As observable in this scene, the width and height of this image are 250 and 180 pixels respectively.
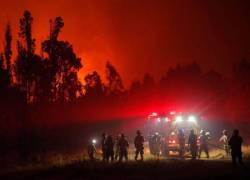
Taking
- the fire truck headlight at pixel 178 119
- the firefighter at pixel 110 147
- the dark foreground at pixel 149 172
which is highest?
the fire truck headlight at pixel 178 119

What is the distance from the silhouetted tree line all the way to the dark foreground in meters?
14.2

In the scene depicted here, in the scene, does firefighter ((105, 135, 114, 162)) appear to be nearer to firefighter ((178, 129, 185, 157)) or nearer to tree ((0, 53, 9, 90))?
firefighter ((178, 129, 185, 157))

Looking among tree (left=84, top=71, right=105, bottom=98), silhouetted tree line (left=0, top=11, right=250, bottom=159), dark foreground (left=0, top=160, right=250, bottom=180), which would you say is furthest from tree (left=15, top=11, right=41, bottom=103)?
tree (left=84, top=71, right=105, bottom=98)

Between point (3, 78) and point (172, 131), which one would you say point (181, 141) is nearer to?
point (172, 131)

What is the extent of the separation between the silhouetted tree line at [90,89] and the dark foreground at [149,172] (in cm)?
1418

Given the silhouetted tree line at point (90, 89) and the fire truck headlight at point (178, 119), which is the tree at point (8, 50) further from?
the fire truck headlight at point (178, 119)

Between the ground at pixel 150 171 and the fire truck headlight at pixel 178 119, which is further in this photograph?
the fire truck headlight at pixel 178 119

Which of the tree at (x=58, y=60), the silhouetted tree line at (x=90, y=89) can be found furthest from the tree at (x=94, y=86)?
the tree at (x=58, y=60)

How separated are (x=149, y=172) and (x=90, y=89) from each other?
6359cm

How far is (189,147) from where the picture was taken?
91.7ft

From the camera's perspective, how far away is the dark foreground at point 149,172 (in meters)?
19.3

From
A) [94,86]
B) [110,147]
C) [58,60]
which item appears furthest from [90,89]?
[110,147]

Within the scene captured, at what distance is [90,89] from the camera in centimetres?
8400

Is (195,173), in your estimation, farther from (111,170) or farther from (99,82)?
(99,82)
